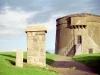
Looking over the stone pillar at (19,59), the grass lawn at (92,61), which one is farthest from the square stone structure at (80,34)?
the stone pillar at (19,59)

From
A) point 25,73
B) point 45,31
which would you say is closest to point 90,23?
point 45,31

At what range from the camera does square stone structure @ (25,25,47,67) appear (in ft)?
50.9

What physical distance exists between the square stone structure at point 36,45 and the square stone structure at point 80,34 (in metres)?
24.6

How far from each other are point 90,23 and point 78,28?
250 cm

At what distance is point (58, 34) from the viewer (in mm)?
44500

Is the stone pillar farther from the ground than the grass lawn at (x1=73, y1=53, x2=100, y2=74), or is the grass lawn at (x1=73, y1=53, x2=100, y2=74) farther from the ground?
the stone pillar

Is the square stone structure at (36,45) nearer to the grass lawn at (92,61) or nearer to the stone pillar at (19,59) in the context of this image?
the stone pillar at (19,59)

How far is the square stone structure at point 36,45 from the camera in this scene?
1550cm

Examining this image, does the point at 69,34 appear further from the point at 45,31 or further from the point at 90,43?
the point at 45,31

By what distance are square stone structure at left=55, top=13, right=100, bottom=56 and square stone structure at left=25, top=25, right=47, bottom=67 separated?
24.6 m

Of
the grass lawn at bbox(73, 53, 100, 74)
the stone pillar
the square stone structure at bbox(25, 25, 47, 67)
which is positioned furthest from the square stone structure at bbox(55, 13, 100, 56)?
the stone pillar

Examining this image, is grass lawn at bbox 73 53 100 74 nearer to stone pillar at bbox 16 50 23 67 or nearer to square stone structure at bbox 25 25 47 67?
square stone structure at bbox 25 25 47 67

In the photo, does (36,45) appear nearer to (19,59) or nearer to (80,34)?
(19,59)

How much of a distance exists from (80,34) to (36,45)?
26.4m
